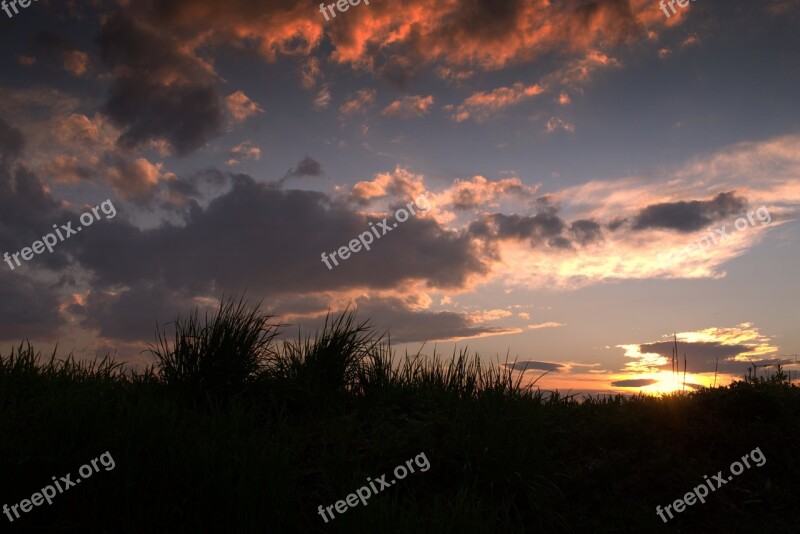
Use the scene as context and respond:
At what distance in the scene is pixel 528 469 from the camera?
9102 millimetres

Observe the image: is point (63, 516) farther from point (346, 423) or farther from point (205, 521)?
point (346, 423)

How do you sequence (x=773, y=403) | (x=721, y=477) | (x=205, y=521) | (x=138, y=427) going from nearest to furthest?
1. (x=205, y=521)
2. (x=138, y=427)
3. (x=721, y=477)
4. (x=773, y=403)

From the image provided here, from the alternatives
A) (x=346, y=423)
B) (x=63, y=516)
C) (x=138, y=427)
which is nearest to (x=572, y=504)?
(x=346, y=423)

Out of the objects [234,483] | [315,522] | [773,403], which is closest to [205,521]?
[234,483]

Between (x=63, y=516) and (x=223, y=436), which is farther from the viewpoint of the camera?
(x=223, y=436)

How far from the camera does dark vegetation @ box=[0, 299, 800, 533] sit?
8.09 m

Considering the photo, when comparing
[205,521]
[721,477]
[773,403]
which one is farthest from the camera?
[773,403]

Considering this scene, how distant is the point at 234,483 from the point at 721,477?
6.83 m

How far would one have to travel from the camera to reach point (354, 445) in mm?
9609

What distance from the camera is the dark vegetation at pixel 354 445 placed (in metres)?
8.09

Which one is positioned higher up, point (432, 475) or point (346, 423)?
point (346, 423)

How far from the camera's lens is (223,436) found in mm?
9047

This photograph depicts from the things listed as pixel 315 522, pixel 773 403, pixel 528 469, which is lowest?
pixel 315 522

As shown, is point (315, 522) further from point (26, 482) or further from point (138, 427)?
point (26, 482)
